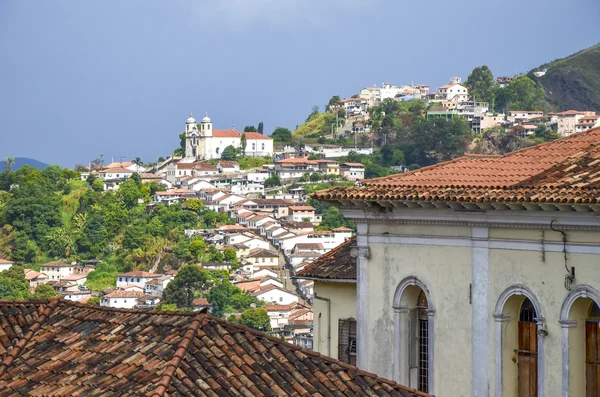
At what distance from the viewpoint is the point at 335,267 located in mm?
18141

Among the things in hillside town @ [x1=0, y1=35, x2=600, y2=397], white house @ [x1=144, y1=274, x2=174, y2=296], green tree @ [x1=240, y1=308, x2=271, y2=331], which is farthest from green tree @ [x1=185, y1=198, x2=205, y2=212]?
hillside town @ [x1=0, y1=35, x2=600, y2=397]

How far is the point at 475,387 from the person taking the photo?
587 inches

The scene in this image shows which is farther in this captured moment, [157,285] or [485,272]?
[157,285]

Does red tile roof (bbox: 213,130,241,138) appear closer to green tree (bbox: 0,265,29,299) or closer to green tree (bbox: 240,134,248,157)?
green tree (bbox: 240,134,248,157)

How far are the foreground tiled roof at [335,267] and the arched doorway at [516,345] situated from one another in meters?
3.18

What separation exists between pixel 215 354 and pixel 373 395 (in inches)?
53.1

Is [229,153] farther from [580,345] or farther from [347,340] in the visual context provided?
[580,345]

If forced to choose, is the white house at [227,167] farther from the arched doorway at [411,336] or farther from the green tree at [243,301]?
the arched doorway at [411,336]

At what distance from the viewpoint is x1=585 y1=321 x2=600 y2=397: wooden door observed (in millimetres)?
13867

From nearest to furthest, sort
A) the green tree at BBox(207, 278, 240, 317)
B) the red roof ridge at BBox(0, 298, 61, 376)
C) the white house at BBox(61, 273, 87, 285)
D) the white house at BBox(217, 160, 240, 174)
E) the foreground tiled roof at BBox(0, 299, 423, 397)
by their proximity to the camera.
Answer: the foreground tiled roof at BBox(0, 299, 423, 397) → the red roof ridge at BBox(0, 298, 61, 376) → the green tree at BBox(207, 278, 240, 317) → the white house at BBox(61, 273, 87, 285) → the white house at BBox(217, 160, 240, 174)

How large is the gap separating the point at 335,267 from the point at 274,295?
10112 centimetres

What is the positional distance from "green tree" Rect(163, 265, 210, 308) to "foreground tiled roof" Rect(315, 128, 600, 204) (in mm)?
102478

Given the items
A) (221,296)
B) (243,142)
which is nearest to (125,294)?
(221,296)

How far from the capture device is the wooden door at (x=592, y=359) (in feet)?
45.5
